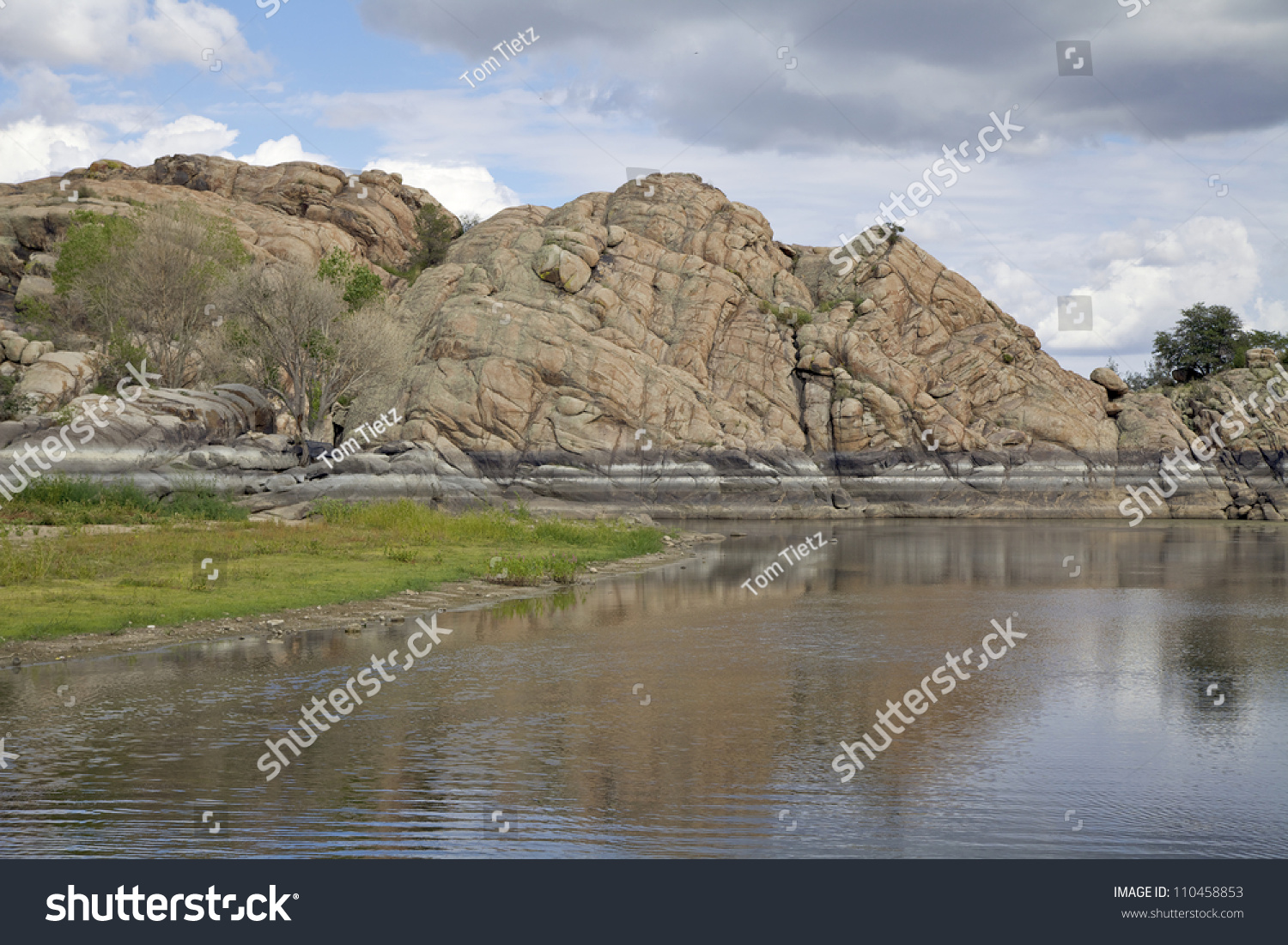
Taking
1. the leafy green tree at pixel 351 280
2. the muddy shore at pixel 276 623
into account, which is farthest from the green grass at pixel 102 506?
the leafy green tree at pixel 351 280

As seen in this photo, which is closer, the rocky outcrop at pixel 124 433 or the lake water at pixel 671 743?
the lake water at pixel 671 743

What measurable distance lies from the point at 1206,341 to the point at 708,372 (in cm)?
5715

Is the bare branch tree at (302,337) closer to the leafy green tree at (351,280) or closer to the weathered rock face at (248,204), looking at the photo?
the leafy green tree at (351,280)

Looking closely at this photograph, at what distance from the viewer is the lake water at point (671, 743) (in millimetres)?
9430

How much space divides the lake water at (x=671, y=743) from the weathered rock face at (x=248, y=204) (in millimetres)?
75892

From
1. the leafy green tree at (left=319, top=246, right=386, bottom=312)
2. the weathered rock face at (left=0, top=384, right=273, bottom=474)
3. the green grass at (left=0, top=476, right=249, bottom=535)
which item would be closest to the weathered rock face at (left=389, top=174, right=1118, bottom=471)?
the leafy green tree at (left=319, top=246, right=386, bottom=312)

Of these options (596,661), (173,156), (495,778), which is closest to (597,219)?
(173,156)

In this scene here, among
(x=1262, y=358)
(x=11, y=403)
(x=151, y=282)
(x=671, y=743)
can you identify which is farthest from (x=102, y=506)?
(x=1262, y=358)

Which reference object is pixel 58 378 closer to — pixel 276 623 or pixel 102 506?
pixel 102 506

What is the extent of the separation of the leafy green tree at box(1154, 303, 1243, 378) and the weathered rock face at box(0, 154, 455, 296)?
86558 millimetres

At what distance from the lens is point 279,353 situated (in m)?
64.3
